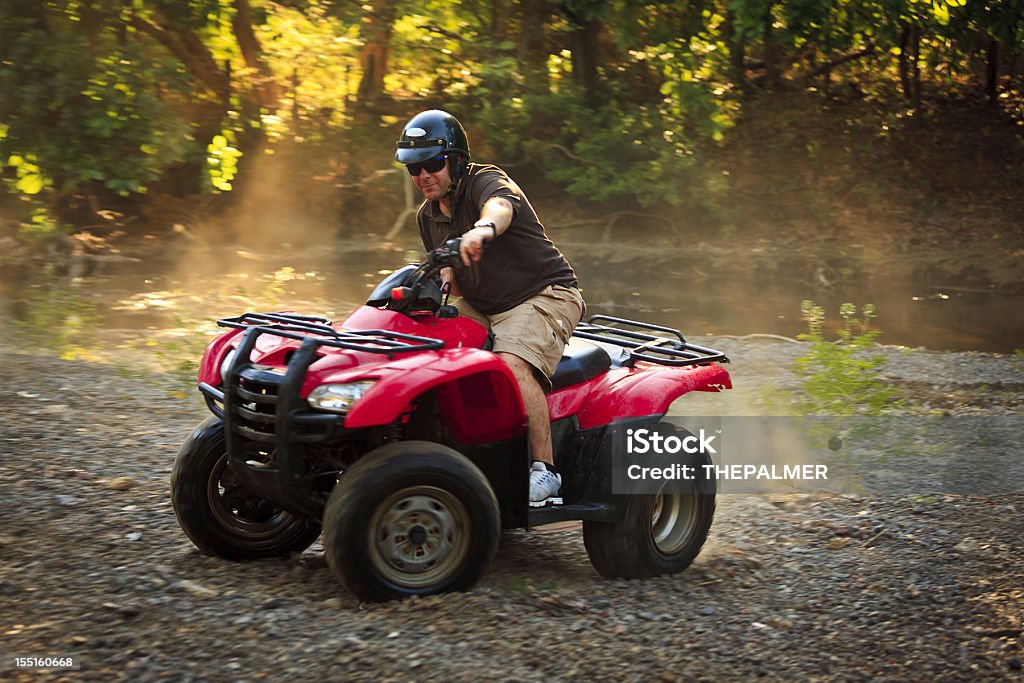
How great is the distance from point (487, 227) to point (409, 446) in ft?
3.23

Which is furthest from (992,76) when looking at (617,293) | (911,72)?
(617,293)

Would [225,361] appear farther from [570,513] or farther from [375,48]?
[375,48]

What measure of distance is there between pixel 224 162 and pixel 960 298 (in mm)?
10581

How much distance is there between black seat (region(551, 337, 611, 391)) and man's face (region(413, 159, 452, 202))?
0.93m

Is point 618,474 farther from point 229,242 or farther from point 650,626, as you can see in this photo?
point 229,242

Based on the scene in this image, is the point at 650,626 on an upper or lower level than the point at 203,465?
lower

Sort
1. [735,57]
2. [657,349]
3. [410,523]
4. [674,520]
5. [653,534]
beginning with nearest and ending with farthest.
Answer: [410,523], [653,534], [674,520], [657,349], [735,57]

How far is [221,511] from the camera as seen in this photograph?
17.1 ft

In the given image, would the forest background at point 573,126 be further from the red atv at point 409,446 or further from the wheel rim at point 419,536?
the wheel rim at point 419,536

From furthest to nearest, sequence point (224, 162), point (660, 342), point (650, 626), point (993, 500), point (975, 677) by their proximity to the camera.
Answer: point (224, 162), point (993, 500), point (660, 342), point (650, 626), point (975, 677)

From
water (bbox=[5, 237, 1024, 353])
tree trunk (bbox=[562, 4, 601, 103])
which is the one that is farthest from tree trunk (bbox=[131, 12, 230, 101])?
tree trunk (bbox=[562, 4, 601, 103])

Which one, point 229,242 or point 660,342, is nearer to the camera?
point 660,342

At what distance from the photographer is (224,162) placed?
50.4 ft

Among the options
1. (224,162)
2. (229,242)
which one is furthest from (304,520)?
(229,242)
